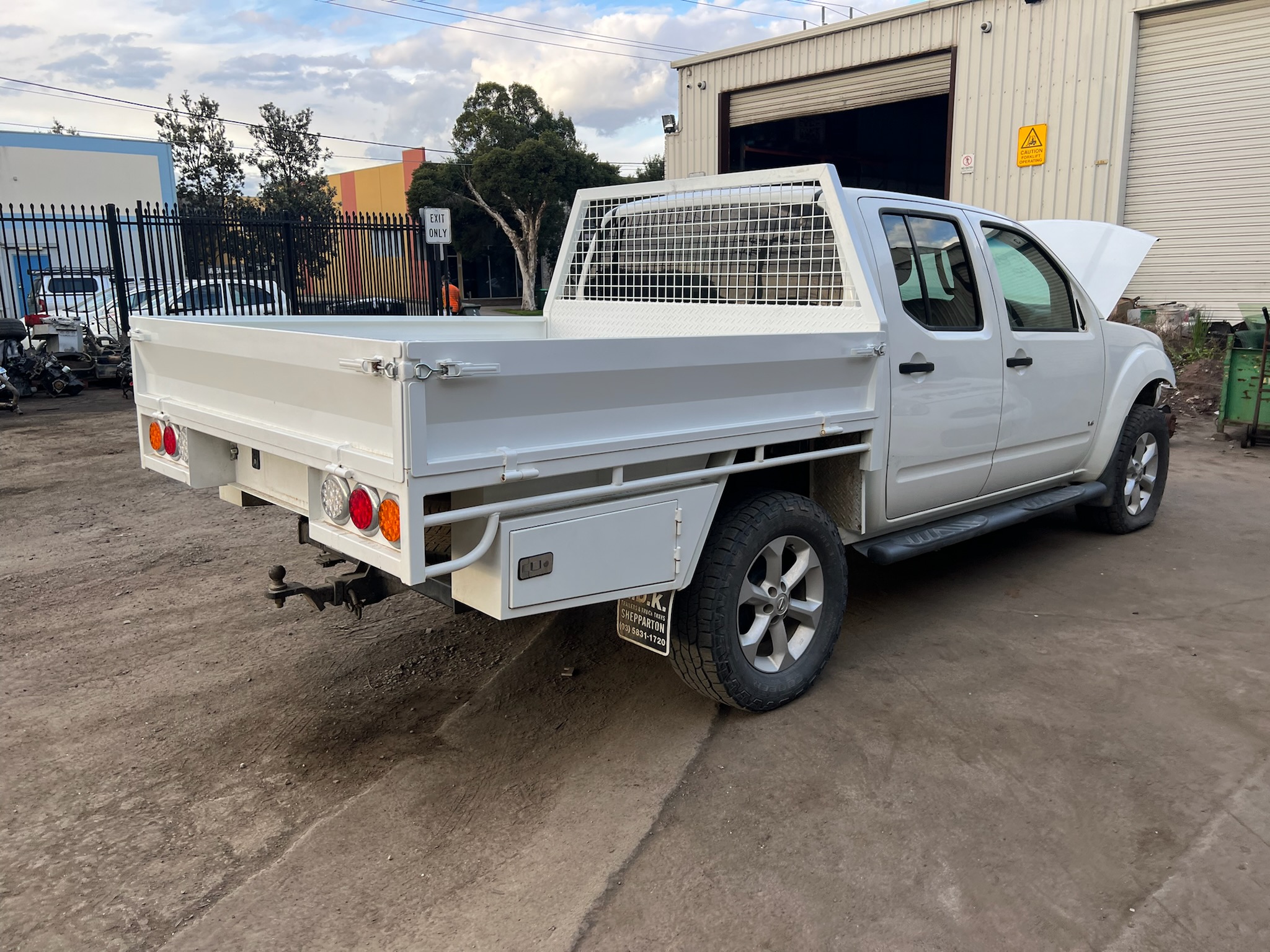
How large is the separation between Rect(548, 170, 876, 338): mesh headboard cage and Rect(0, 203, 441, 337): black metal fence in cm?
1121

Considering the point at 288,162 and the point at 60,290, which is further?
the point at 288,162

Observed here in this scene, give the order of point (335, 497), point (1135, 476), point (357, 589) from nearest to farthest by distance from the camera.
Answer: point (335, 497), point (357, 589), point (1135, 476)

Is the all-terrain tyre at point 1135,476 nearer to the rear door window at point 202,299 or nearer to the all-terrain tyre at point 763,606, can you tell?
the all-terrain tyre at point 763,606

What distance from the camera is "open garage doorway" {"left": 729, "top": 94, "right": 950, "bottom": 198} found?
18484mm

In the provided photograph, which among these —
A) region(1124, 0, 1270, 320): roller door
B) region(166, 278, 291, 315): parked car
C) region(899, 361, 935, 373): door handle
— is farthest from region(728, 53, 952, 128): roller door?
region(899, 361, 935, 373): door handle

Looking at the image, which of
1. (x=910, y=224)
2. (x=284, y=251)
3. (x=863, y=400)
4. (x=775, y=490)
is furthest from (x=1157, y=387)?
(x=284, y=251)

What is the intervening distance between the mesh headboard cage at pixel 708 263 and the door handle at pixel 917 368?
28cm

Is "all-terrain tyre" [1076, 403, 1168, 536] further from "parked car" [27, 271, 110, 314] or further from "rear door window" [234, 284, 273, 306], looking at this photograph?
"parked car" [27, 271, 110, 314]

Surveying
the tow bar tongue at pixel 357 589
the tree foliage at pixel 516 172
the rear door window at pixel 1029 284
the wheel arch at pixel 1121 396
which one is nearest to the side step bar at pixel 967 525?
the wheel arch at pixel 1121 396

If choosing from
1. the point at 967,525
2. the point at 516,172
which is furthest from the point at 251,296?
the point at 516,172

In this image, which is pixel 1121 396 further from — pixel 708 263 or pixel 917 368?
pixel 708 263

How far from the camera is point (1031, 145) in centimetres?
1337

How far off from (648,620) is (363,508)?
3.67ft

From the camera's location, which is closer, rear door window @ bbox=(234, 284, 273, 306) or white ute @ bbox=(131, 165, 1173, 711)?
white ute @ bbox=(131, 165, 1173, 711)
